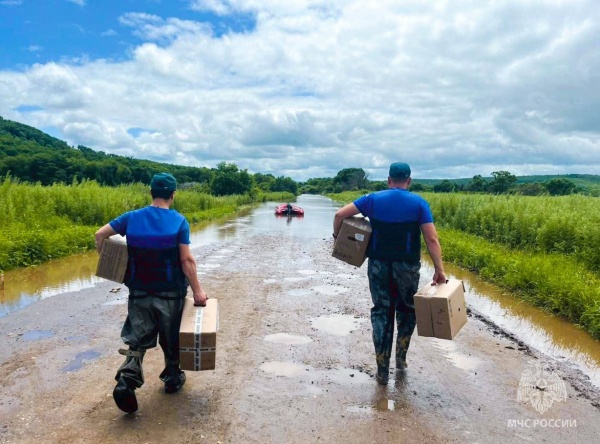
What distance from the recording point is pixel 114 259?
14.0ft

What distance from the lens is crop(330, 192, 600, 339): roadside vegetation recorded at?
26.3 ft

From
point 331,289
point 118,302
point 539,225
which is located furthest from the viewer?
point 539,225

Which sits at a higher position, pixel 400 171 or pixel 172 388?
pixel 400 171

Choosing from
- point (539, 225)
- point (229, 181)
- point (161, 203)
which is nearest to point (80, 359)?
point (161, 203)

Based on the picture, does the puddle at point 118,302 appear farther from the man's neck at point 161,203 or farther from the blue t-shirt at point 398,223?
the blue t-shirt at point 398,223

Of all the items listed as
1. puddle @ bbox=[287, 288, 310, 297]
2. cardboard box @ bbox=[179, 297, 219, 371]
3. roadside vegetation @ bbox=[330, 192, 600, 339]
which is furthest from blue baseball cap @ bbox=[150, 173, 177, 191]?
roadside vegetation @ bbox=[330, 192, 600, 339]

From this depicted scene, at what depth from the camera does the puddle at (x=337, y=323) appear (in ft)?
21.6

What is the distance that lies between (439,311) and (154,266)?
256 cm

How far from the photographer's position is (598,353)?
6.24 meters

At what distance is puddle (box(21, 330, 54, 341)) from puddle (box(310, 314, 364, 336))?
3408 millimetres

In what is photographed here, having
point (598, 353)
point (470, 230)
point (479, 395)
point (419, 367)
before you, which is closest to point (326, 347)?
point (419, 367)

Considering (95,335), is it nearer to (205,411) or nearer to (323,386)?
(205,411)

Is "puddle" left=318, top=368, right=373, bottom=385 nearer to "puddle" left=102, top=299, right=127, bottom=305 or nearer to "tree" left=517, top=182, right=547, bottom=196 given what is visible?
"puddle" left=102, top=299, right=127, bottom=305

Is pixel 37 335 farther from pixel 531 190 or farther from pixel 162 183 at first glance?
pixel 531 190
